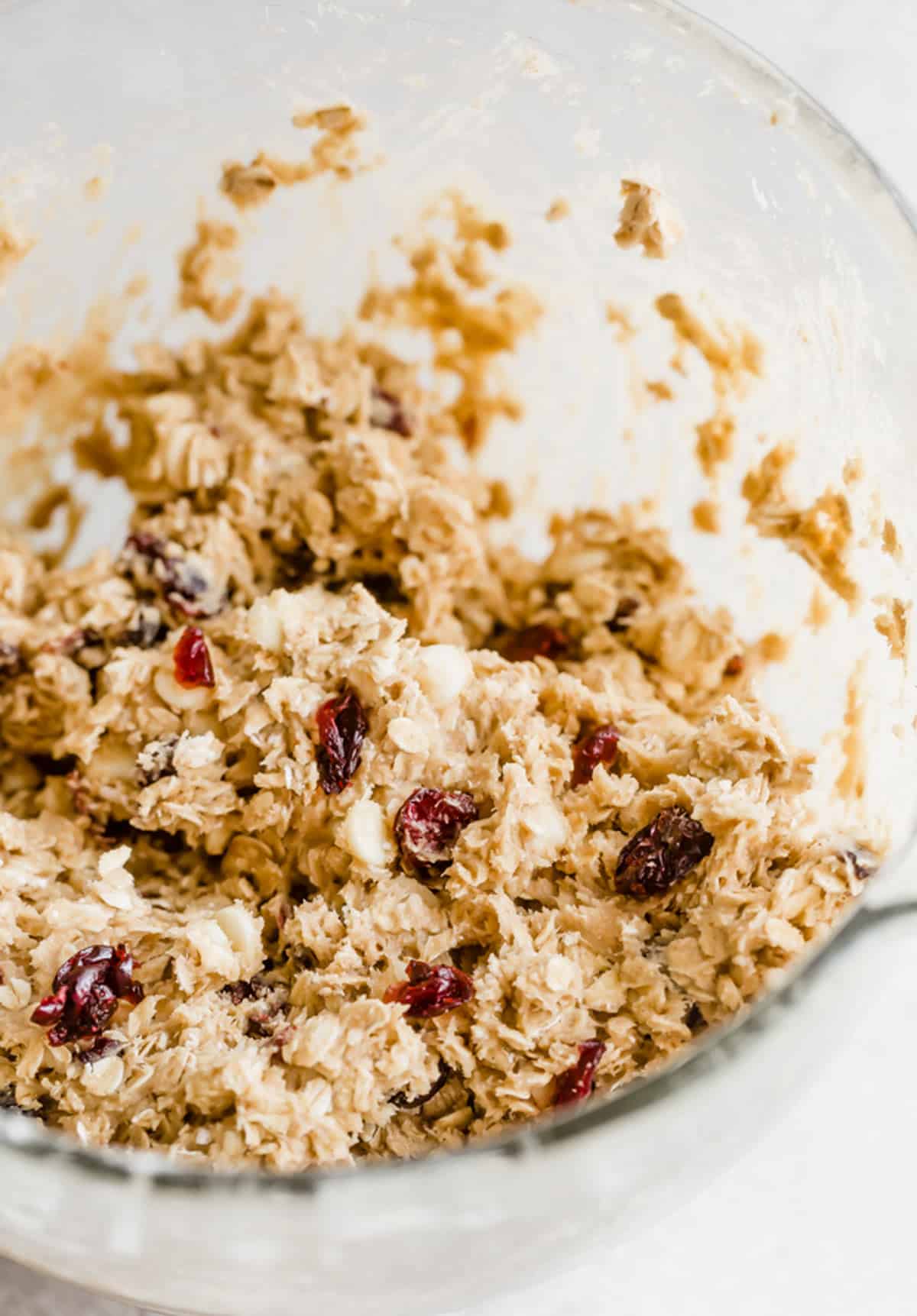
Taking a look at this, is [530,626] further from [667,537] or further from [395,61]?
[395,61]

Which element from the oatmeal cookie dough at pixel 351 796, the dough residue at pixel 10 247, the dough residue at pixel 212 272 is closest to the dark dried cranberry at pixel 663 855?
the oatmeal cookie dough at pixel 351 796

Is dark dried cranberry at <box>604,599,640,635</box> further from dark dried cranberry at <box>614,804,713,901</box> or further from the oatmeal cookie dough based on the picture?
dark dried cranberry at <box>614,804,713,901</box>

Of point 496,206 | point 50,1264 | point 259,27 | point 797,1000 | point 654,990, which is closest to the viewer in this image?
point 797,1000

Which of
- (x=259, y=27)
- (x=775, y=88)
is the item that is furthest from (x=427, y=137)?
(x=775, y=88)

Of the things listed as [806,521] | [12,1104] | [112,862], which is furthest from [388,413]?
[12,1104]

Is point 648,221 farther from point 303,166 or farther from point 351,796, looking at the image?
point 351,796

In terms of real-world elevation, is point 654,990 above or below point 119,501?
above

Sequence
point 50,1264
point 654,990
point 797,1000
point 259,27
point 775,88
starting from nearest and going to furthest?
point 797,1000
point 50,1264
point 654,990
point 775,88
point 259,27

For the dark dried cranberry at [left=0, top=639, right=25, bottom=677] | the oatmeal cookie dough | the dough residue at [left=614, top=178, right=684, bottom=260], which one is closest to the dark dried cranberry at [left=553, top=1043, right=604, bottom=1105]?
the oatmeal cookie dough
